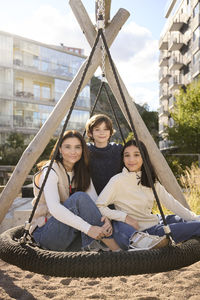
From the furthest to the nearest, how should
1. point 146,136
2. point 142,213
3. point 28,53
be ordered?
point 28,53 < point 146,136 < point 142,213

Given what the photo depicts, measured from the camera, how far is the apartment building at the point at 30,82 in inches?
856

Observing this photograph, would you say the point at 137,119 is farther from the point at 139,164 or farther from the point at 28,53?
the point at 28,53

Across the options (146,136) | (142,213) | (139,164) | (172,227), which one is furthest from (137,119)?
(172,227)

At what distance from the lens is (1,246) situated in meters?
1.89

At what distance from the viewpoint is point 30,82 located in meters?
23.6

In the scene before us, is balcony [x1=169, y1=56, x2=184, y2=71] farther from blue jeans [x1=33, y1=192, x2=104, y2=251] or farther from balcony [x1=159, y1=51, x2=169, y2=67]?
blue jeans [x1=33, y1=192, x2=104, y2=251]

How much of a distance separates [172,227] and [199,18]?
2181 centimetres

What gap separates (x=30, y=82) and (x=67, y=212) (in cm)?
2271

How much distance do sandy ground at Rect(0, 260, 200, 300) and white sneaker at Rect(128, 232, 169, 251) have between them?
33.1 inches

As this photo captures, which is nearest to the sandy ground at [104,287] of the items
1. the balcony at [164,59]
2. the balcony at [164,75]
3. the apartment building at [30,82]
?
the apartment building at [30,82]

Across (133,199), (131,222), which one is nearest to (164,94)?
(133,199)

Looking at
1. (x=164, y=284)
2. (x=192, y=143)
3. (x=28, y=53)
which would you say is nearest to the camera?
(x=164, y=284)

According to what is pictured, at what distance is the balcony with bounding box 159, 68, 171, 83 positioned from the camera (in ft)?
109

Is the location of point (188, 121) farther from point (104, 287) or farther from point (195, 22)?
point (104, 287)
